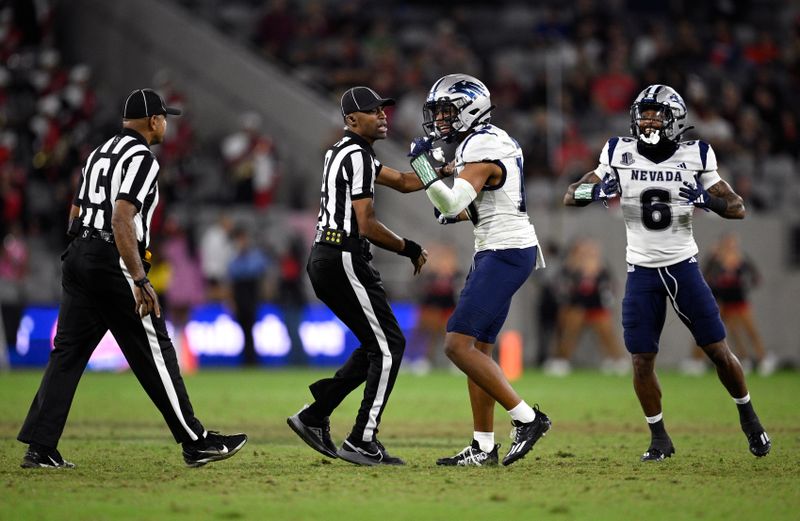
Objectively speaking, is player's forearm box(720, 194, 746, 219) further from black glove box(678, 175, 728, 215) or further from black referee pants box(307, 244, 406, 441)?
black referee pants box(307, 244, 406, 441)

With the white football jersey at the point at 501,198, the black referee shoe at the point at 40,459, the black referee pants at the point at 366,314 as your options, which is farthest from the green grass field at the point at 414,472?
the white football jersey at the point at 501,198

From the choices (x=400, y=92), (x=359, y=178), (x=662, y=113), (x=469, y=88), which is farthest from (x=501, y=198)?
(x=400, y=92)

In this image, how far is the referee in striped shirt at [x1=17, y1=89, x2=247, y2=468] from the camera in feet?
25.9

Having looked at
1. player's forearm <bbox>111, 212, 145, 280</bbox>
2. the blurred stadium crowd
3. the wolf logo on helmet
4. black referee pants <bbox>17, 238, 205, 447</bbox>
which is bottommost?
black referee pants <bbox>17, 238, 205, 447</bbox>

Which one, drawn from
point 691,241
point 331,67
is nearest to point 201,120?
point 331,67

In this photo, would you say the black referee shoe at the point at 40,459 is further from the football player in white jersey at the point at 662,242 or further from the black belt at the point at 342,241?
the football player in white jersey at the point at 662,242

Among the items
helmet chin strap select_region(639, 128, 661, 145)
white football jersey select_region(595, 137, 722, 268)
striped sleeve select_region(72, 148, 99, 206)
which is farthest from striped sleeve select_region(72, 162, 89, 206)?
helmet chin strap select_region(639, 128, 661, 145)

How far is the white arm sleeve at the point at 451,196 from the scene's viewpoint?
802 cm

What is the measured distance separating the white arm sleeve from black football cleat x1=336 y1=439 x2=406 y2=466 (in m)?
1.64

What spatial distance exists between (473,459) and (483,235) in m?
1.50

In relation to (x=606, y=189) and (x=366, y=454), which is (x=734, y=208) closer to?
(x=606, y=189)

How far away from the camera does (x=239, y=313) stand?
19594 millimetres

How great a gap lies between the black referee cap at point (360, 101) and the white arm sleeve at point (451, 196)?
82cm

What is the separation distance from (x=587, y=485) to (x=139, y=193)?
10.8ft
